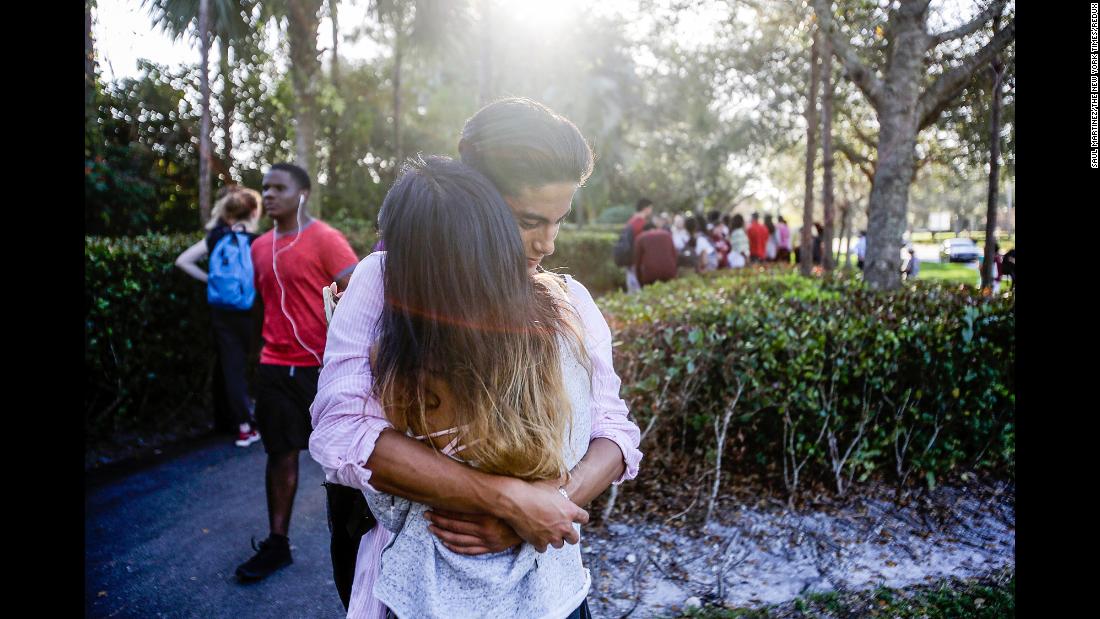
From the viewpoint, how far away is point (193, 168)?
1609 centimetres

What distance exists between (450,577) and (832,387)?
332cm

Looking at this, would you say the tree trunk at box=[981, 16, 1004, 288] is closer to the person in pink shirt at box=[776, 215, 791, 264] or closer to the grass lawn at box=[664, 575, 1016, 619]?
the grass lawn at box=[664, 575, 1016, 619]

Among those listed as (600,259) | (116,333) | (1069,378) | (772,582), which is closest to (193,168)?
(600,259)

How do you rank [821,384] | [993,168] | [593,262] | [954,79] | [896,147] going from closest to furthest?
[821,384] < [993,168] < [896,147] < [954,79] < [593,262]

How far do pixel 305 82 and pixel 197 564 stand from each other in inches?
371

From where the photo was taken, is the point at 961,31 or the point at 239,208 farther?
the point at 961,31

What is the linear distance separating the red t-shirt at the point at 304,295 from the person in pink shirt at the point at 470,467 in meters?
2.08

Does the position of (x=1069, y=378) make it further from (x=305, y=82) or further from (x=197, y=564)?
(x=305, y=82)

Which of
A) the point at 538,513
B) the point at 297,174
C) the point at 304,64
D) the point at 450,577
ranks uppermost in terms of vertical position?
the point at 304,64

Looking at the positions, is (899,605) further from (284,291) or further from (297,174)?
(297,174)

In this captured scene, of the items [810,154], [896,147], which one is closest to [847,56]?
[896,147]

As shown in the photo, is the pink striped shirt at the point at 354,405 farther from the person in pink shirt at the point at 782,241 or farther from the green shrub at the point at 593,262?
the person in pink shirt at the point at 782,241

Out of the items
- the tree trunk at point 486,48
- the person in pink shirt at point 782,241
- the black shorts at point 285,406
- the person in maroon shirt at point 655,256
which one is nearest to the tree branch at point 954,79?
the person in maroon shirt at point 655,256

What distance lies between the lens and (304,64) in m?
11.5
